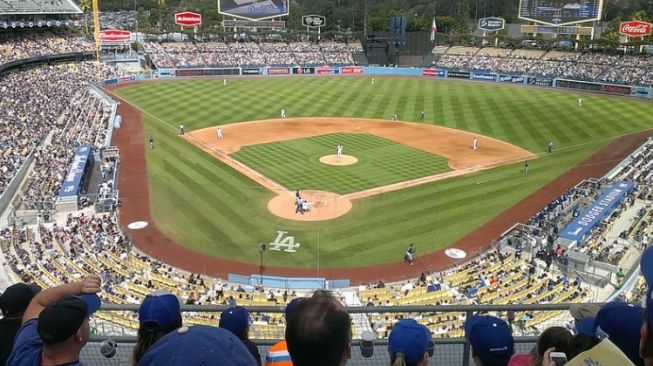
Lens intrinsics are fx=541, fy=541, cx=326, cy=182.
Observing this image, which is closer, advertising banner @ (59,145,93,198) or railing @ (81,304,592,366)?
railing @ (81,304,592,366)

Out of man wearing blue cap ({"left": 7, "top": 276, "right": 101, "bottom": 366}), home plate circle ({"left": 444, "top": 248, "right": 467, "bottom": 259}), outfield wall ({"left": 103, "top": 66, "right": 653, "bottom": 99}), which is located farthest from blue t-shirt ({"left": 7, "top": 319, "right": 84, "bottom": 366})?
outfield wall ({"left": 103, "top": 66, "right": 653, "bottom": 99})

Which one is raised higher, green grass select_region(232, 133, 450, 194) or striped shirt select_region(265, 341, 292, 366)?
striped shirt select_region(265, 341, 292, 366)

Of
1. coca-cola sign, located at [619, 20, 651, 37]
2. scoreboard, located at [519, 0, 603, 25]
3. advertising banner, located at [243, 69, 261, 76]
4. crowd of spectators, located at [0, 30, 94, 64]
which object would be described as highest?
scoreboard, located at [519, 0, 603, 25]

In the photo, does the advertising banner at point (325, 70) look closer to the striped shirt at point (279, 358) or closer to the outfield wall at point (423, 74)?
the outfield wall at point (423, 74)

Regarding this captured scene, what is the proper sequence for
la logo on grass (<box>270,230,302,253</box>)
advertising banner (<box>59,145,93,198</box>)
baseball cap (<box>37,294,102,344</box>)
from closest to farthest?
1. baseball cap (<box>37,294,102,344</box>)
2. la logo on grass (<box>270,230,302,253</box>)
3. advertising banner (<box>59,145,93,198</box>)

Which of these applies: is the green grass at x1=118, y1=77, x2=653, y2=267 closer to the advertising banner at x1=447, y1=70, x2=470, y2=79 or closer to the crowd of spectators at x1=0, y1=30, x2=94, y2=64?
the advertising banner at x1=447, y1=70, x2=470, y2=79

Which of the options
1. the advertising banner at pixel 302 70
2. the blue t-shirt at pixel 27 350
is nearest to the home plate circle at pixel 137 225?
the blue t-shirt at pixel 27 350
